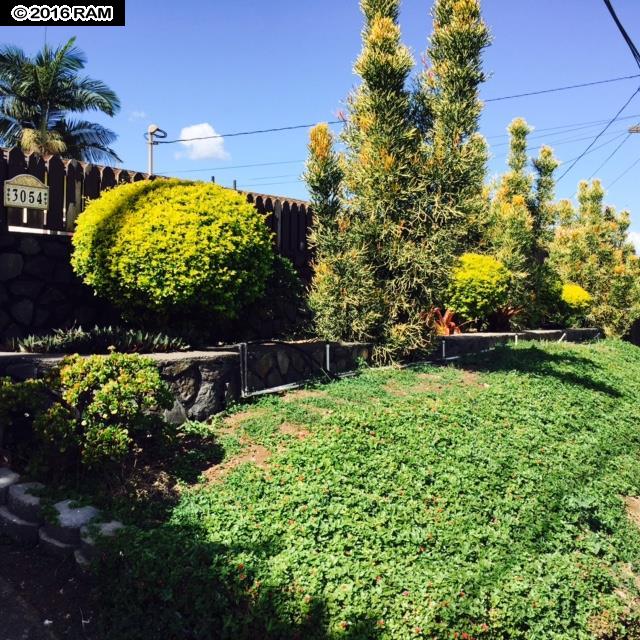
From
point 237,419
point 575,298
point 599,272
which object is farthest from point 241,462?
point 599,272

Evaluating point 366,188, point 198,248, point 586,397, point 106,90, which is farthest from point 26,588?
point 106,90

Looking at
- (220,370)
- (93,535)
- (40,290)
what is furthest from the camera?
(40,290)

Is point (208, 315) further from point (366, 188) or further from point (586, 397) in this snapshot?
point (586, 397)

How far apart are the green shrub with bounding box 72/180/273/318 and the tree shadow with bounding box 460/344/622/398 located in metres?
4.03

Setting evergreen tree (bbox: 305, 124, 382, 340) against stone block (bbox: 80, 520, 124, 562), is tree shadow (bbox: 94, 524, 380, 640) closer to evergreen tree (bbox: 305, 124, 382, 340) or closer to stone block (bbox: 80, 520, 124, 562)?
stone block (bbox: 80, 520, 124, 562)

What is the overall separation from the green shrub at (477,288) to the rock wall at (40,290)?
23.6 ft

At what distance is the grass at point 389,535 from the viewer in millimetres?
3102

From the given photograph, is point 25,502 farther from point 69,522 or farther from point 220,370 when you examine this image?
point 220,370

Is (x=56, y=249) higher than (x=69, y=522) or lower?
higher

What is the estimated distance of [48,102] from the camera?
24.6 meters

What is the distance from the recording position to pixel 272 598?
3.11 metres

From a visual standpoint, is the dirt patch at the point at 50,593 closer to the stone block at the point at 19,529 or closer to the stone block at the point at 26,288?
the stone block at the point at 19,529

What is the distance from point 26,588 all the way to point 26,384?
1646 mm

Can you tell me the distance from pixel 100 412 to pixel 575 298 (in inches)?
563
